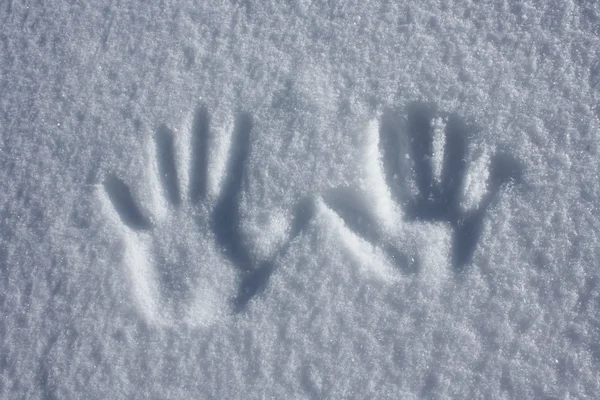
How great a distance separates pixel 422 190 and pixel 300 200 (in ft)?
0.45

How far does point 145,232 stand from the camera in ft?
2.28

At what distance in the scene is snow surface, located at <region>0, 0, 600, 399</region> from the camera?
2.02 ft

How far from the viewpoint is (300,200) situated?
26.3 inches

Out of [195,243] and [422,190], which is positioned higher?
[422,190]

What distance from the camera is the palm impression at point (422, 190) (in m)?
0.63

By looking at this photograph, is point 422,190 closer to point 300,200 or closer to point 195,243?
point 300,200

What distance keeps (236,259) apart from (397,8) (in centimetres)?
35

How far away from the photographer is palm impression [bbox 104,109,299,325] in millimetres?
670

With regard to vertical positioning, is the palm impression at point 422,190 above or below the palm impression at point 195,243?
above

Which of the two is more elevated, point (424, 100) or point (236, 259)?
point (424, 100)

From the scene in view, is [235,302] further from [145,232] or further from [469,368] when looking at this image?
[469,368]

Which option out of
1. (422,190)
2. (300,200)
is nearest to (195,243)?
(300,200)

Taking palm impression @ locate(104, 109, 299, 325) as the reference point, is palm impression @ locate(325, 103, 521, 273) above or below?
above

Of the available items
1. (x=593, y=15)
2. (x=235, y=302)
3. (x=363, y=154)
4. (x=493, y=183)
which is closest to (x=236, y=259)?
(x=235, y=302)
